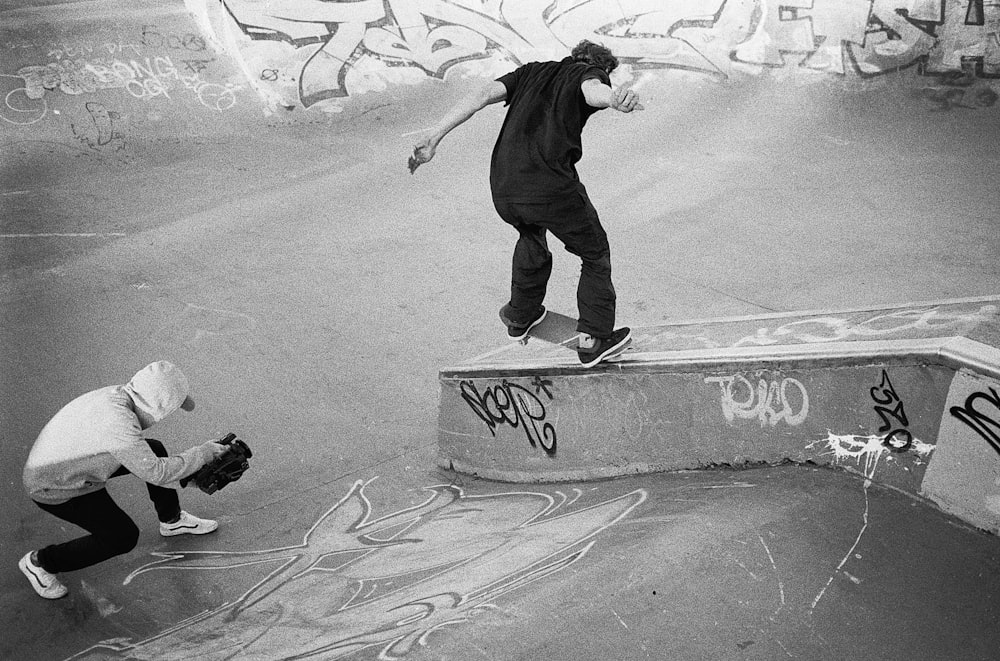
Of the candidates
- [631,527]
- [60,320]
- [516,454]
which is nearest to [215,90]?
[60,320]

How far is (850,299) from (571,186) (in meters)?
3.42

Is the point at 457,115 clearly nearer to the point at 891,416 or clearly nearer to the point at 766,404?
the point at 766,404

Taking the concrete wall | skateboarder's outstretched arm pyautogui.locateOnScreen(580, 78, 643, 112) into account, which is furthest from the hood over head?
the concrete wall

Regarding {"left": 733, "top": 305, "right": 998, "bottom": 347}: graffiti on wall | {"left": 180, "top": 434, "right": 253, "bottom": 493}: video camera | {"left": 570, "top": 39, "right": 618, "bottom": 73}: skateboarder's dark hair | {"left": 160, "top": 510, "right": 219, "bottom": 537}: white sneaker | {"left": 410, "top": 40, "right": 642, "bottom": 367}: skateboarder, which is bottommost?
{"left": 160, "top": 510, "right": 219, "bottom": 537}: white sneaker

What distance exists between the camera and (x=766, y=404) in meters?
3.64

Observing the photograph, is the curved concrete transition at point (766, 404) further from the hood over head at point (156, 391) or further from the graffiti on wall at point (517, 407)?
the hood over head at point (156, 391)

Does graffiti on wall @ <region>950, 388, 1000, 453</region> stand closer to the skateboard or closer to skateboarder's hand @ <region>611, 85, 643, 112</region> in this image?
skateboarder's hand @ <region>611, 85, 643, 112</region>

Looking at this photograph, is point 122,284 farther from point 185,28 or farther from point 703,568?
point 703,568

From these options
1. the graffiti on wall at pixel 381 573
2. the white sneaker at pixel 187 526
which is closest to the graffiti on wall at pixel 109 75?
the white sneaker at pixel 187 526

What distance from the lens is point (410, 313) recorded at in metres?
6.71

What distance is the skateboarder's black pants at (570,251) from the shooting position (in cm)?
388

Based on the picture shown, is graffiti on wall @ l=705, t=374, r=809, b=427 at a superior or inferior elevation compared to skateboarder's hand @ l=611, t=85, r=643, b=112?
inferior

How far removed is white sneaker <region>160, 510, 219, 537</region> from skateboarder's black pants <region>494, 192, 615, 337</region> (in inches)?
78.2

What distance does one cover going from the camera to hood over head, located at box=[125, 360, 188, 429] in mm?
3811
